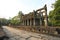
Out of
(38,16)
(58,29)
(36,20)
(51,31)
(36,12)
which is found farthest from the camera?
(36,20)

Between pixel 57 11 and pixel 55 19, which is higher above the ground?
pixel 57 11

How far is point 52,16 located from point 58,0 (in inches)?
189

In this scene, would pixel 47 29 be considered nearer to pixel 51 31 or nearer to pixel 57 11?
pixel 51 31

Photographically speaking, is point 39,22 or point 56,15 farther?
point 39,22

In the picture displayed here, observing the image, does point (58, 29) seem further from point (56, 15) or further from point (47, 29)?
point (56, 15)

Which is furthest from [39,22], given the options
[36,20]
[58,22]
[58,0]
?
[58,0]

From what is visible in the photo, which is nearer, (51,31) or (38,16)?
(51,31)

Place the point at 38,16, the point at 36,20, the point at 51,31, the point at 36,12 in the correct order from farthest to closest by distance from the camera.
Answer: the point at 36,20 < the point at 38,16 < the point at 36,12 < the point at 51,31

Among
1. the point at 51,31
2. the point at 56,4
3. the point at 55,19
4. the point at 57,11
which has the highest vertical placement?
the point at 56,4

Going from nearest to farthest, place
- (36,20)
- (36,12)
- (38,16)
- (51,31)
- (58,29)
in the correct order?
(58,29)
(51,31)
(36,12)
(38,16)
(36,20)

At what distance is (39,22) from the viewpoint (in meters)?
31.2

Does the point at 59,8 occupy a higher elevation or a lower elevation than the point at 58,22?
higher

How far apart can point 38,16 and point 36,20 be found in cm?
221

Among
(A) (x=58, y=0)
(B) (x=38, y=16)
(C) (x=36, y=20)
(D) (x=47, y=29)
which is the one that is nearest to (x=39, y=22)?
(C) (x=36, y=20)
